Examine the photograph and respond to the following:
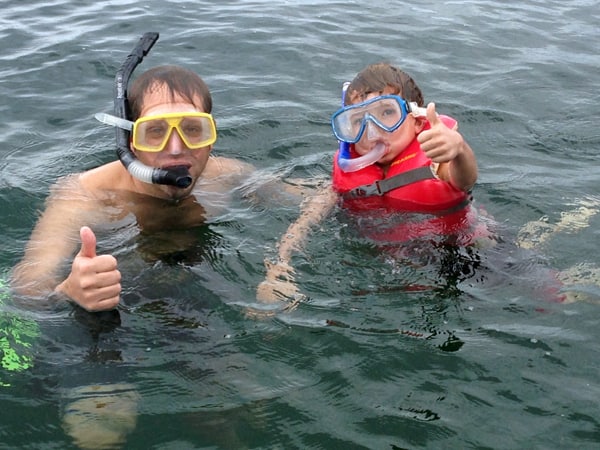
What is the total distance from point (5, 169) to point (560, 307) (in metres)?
3.96

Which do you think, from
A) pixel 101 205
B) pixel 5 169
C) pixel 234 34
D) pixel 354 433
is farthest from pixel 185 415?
pixel 234 34

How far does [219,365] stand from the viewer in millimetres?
3234

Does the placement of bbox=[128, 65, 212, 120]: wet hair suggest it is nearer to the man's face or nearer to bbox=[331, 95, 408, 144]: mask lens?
the man's face

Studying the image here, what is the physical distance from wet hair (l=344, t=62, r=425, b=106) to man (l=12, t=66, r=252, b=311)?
3.12ft

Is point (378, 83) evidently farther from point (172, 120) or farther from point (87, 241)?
point (87, 241)

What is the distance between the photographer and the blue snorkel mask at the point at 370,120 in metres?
4.34

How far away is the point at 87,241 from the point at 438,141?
1.80 m

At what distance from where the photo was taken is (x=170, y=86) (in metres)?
4.00

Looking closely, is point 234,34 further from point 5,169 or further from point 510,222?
point 510,222

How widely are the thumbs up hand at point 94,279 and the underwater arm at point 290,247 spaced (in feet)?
2.90

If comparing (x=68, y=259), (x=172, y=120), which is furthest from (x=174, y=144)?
(x=68, y=259)

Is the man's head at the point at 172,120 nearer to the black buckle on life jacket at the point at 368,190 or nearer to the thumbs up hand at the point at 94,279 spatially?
the thumbs up hand at the point at 94,279

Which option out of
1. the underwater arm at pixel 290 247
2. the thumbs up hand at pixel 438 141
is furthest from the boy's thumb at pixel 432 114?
the underwater arm at pixel 290 247

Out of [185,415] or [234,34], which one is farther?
[234,34]
